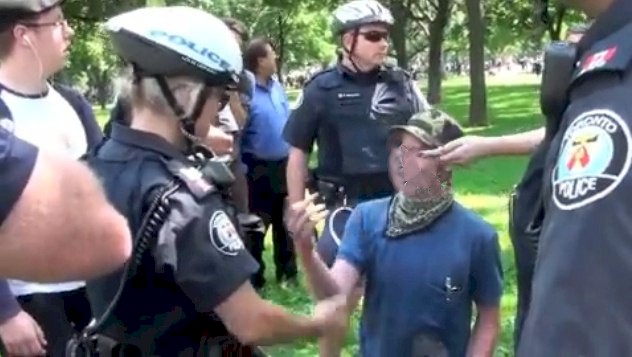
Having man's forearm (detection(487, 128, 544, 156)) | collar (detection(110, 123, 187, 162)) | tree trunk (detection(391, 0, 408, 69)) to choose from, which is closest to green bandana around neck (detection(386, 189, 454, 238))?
man's forearm (detection(487, 128, 544, 156))

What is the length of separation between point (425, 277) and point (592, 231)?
8.36 feet

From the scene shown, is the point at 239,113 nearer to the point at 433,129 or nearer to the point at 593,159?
the point at 433,129

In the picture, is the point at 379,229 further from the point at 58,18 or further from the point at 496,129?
the point at 496,129

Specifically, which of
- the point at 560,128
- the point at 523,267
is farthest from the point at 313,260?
the point at 560,128

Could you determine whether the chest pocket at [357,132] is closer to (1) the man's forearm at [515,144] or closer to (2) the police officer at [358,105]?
(2) the police officer at [358,105]

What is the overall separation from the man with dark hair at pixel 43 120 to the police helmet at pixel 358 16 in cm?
247

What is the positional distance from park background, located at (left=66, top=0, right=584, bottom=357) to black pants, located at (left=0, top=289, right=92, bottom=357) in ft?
2.39

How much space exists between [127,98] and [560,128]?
166 centimetres

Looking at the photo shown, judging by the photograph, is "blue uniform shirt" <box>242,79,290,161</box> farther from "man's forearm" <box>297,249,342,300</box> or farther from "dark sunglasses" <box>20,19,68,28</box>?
"man's forearm" <box>297,249,342,300</box>

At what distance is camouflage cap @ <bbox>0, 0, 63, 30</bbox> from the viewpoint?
3863mm

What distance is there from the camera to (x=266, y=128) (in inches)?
410

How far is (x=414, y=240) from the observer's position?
4559 mm

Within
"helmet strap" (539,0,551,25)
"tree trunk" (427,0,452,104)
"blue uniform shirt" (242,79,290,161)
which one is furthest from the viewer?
"tree trunk" (427,0,452,104)

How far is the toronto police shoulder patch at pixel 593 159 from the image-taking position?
1.98 m
